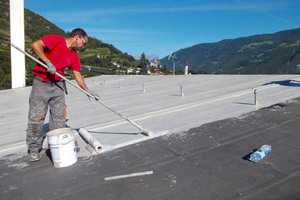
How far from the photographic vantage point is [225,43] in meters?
167

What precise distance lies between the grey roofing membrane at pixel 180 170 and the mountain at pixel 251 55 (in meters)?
39.3

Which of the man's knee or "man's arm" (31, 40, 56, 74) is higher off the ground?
"man's arm" (31, 40, 56, 74)

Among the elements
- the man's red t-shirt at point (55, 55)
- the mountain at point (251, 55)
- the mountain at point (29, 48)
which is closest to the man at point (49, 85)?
the man's red t-shirt at point (55, 55)

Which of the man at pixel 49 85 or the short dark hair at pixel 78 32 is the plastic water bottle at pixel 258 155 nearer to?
the man at pixel 49 85

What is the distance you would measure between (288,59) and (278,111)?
90875 millimetres

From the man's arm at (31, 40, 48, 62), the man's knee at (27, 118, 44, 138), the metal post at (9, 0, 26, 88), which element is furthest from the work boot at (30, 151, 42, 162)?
the metal post at (9, 0, 26, 88)

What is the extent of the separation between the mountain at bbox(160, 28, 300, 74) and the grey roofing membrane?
3926cm

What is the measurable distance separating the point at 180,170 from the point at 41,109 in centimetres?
170

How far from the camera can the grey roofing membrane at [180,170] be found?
179 cm

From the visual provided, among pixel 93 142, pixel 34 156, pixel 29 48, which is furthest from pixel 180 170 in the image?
pixel 29 48

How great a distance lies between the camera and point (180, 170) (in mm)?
2102

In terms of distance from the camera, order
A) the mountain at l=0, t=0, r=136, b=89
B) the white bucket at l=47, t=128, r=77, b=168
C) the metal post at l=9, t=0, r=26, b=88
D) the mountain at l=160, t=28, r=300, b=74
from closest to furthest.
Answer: the white bucket at l=47, t=128, r=77, b=168 → the metal post at l=9, t=0, r=26, b=88 → the mountain at l=0, t=0, r=136, b=89 → the mountain at l=160, t=28, r=300, b=74

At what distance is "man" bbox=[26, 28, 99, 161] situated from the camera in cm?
251

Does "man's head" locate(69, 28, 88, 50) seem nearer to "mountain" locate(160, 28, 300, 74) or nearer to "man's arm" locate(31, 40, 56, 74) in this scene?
"man's arm" locate(31, 40, 56, 74)
